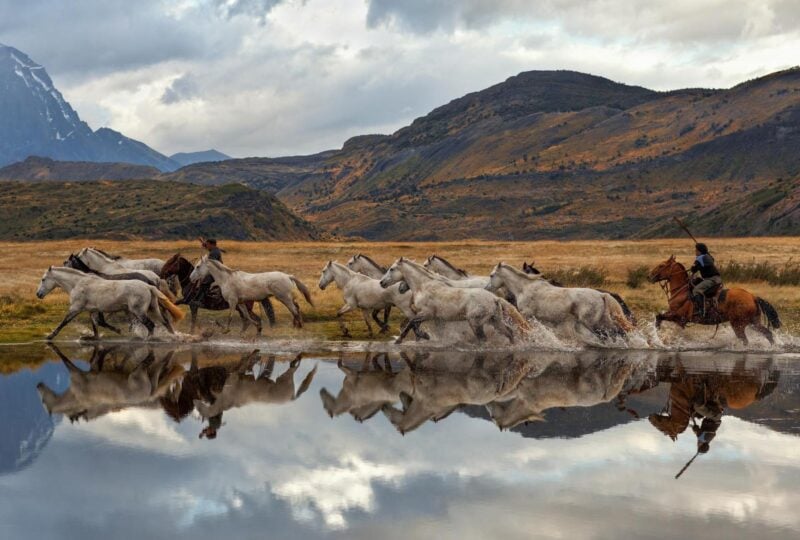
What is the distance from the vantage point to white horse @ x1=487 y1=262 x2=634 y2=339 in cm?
1811

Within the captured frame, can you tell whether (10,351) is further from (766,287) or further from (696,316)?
(766,287)

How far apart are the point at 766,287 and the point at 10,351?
23.8m

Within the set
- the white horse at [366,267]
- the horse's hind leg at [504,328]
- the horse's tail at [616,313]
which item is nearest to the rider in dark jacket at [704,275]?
the horse's tail at [616,313]

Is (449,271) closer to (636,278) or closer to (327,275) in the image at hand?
(327,275)

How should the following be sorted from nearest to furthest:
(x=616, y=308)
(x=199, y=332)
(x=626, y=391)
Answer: (x=626, y=391) < (x=616, y=308) < (x=199, y=332)

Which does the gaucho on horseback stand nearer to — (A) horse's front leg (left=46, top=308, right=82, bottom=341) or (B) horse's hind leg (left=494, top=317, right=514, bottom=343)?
(B) horse's hind leg (left=494, top=317, right=514, bottom=343)

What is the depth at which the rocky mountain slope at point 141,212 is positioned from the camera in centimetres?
9975

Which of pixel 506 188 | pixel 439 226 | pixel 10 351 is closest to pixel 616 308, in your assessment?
pixel 10 351

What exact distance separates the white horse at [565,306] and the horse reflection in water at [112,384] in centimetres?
724

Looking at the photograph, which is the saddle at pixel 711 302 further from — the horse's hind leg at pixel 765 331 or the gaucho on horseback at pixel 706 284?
the horse's hind leg at pixel 765 331

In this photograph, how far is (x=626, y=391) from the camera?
1412 cm

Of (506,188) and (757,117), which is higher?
(757,117)

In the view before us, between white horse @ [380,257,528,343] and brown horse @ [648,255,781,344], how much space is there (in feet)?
11.5

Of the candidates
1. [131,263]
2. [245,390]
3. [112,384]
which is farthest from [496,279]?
[131,263]
